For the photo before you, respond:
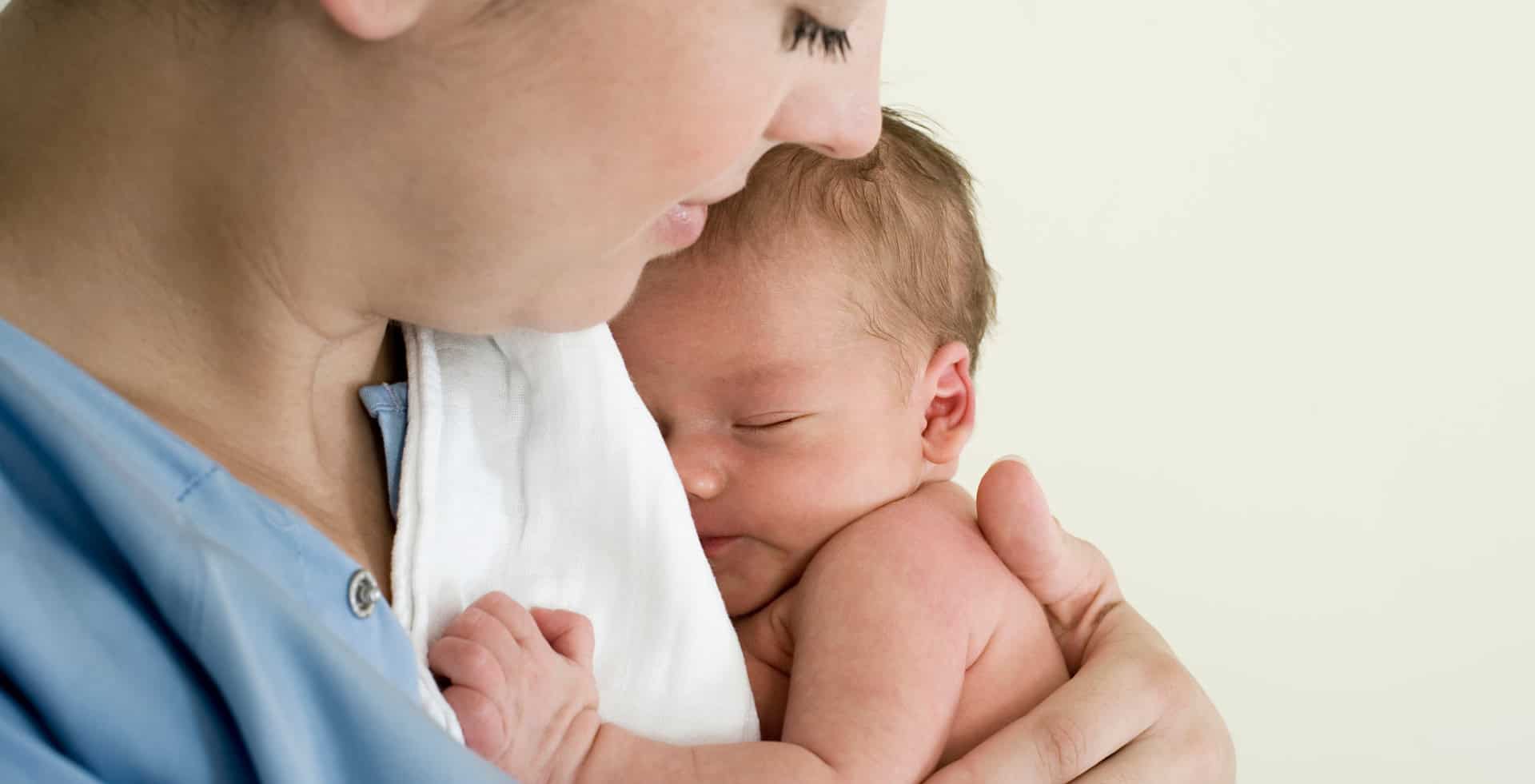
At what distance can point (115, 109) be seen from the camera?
2.85ft

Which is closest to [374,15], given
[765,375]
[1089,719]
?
[765,375]

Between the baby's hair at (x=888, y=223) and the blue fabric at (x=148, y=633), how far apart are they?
2.16 ft

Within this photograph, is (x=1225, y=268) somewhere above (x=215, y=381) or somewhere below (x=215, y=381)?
below

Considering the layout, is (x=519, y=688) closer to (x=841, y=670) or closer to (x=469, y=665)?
(x=469, y=665)

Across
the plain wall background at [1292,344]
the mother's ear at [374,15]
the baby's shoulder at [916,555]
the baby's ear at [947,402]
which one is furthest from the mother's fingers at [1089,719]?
the plain wall background at [1292,344]

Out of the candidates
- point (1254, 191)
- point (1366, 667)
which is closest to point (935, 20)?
point (1254, 191)

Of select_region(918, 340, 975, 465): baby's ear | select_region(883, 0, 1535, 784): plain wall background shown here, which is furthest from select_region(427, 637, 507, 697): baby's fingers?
select_region(883, 0, 1535, 784): plain wall background

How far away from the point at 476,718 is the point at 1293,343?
1871mm

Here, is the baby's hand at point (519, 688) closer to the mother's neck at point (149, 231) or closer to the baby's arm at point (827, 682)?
the baby's arm at point (827, 682)

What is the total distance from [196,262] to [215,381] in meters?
0.08

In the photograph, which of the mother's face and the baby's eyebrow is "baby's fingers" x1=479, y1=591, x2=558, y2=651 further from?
the baby's eyebrow

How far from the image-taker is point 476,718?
0.93 meters

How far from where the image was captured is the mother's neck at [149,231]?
86 centimetres

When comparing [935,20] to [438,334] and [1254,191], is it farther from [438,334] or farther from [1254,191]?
[438,334]
